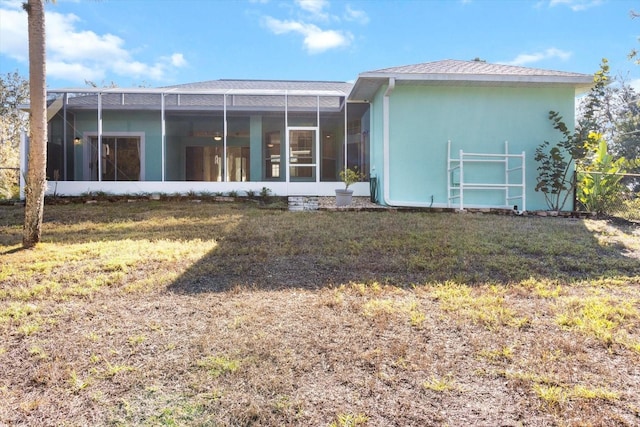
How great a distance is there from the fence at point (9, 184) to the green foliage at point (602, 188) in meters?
16.9

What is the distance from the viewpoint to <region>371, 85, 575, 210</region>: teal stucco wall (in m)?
10.2

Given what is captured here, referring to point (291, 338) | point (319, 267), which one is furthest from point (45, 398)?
point (319, 267)

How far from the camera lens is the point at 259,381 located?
224cm

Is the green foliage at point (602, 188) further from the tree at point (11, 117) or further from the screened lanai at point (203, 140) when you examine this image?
the tree at point (11, 117)

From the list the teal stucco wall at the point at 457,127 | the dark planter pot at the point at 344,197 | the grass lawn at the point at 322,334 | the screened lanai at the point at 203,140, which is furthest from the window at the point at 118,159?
the teal stucco wall at the point at 457,127

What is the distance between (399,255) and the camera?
16.6ft

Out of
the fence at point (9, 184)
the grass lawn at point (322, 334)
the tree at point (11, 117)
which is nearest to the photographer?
the grass lawn at point (322, 334)

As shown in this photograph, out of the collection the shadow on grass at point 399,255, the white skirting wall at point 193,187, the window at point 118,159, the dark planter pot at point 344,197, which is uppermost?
the window at point 118,159

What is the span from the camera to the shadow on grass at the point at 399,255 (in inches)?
165

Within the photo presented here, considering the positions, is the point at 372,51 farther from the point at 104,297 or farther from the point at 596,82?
the point at 104,297

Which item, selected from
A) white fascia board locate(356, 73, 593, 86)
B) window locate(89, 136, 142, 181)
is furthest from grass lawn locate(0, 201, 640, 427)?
window locate(89, 136, 142, 181)

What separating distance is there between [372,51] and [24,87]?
22411mm

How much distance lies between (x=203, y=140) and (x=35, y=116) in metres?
8.41

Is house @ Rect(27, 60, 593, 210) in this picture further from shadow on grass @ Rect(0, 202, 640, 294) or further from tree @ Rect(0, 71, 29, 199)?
tree @ Rect(0, 71, 29, 199)
